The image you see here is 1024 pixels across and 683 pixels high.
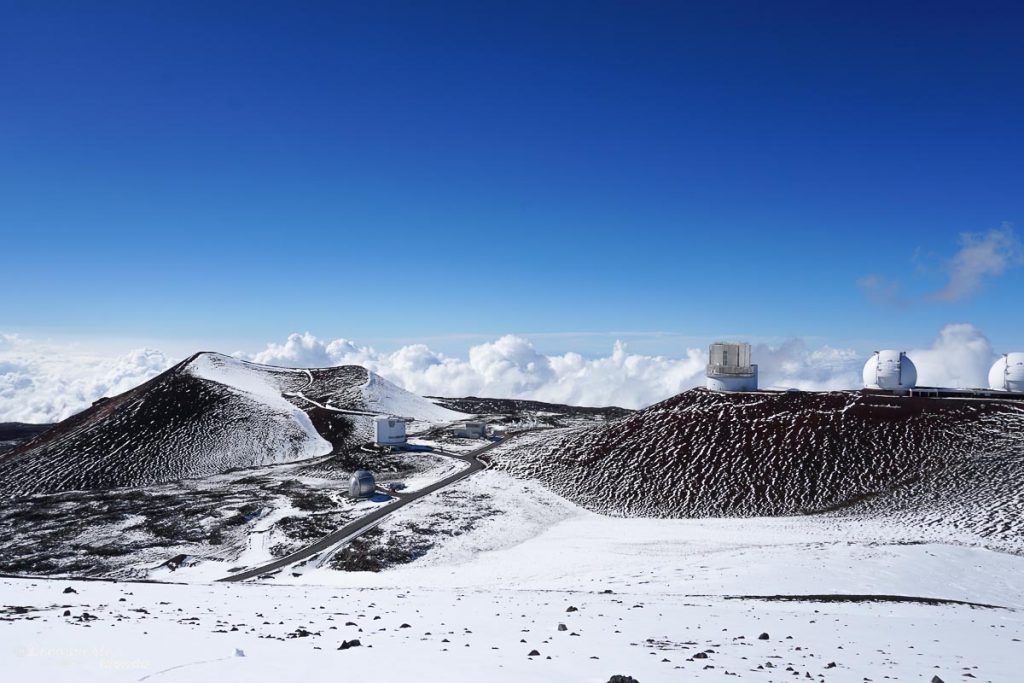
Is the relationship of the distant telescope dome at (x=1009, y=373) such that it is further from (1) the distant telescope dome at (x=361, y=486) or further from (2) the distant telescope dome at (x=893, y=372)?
(1) the distant telescope dome at (x=361, y=486)

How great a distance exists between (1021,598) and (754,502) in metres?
22.3

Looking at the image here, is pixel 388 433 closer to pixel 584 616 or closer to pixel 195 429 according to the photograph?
pixel 195 429

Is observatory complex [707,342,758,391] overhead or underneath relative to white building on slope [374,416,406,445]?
overhead

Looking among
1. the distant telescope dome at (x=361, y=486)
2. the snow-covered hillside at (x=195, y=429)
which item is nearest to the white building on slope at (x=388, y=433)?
the snow-covered hillside at (x=195, y=429)

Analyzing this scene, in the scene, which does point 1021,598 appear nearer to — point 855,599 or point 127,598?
point 855,599

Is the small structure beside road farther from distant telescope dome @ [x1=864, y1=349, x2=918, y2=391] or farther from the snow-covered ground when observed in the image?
distant telescope dome @ [x1=864, y1=349, x2=918, y2=391]

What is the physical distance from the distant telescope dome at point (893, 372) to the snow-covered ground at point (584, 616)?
3147cm

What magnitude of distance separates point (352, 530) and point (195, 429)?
48.4m

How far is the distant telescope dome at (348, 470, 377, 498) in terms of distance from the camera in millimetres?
54750

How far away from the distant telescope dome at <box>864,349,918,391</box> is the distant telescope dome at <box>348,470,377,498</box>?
2206 inches

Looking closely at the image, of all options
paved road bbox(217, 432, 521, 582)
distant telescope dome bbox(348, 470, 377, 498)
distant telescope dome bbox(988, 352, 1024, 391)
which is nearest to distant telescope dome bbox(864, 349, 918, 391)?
distant telescope dome bbox(988, 352, 1024, 391)

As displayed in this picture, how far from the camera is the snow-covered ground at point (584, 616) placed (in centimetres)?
1359

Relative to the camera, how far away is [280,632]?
17250 millimetres

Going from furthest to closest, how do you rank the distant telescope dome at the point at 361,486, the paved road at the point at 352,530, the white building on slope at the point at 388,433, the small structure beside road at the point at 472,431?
the small structure beside road at the point at 472,431 < the white building on slope at the point at 388,433 < the distant telescope dome at the point at 361,486 < the paved road at the point at 352,530
